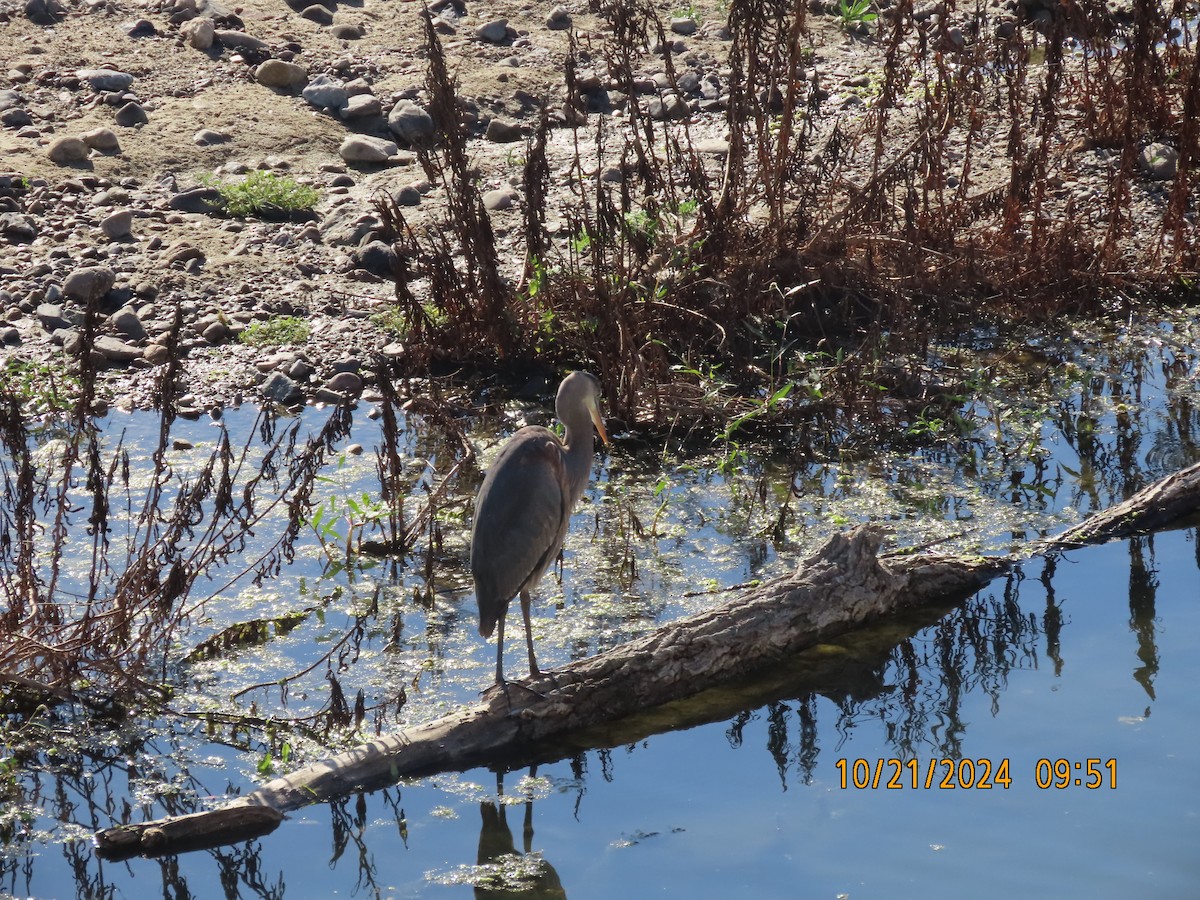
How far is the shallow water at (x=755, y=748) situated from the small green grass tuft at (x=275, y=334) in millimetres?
2170

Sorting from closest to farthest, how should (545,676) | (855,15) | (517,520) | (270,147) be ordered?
(545,676) → (517,520) → (270,147) → (855,15)

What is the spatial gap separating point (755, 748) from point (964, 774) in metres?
0.74

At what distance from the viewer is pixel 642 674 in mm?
4996

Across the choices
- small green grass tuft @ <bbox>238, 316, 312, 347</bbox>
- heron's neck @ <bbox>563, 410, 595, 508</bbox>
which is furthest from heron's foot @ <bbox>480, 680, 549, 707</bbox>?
small green grass tuft @ <bbox>238, 316, 312, 347</bbox>

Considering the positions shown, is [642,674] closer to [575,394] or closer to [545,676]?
[545,676]

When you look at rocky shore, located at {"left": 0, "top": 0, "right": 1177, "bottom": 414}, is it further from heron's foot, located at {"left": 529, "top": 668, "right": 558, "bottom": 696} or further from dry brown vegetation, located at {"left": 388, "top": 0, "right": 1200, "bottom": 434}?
heron's foot, located at {"left": 529, "top": 668, "right": 558, "bottom": 696}

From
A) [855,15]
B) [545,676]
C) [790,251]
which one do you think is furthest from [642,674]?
[855,15]

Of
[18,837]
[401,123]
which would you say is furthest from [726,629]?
[401,123]

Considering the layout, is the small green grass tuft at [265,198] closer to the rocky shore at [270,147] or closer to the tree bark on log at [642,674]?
the rocky shore at [270,147]

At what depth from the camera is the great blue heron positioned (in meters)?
5.16

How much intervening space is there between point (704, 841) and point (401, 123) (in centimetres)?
691

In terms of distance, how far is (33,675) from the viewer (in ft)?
16.5

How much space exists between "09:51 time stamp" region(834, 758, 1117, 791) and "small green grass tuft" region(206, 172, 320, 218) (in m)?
6.01

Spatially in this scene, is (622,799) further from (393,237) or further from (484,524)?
(393,237)
